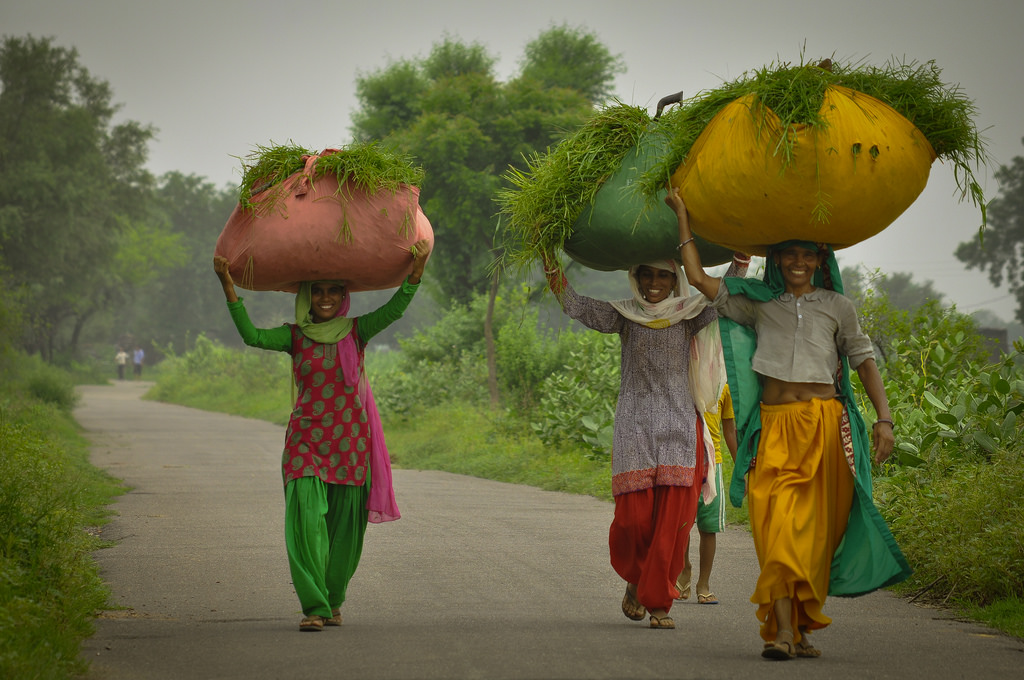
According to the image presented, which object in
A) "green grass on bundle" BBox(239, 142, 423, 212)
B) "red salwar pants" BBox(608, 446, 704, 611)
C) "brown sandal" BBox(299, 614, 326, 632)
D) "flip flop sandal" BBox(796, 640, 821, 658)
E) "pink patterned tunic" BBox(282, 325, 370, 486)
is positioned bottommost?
"brown sandal" BBox(299, 614, 326, 632)

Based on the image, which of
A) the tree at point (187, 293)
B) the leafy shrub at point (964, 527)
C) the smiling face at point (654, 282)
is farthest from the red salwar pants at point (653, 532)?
the tree at point (187, 293)

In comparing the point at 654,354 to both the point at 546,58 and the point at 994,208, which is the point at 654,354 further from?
the point at 994,208

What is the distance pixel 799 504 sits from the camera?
5.43 metres

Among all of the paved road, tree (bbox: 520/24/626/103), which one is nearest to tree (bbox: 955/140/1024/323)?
tree (bbox: 520/24/626/103)

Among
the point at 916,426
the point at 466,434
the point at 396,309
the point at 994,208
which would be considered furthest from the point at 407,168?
the point at 994,208

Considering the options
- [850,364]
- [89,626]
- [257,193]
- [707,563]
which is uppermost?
[257,193]

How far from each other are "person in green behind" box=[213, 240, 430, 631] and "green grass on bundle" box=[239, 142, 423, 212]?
1.26ft

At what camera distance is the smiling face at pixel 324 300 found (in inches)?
251

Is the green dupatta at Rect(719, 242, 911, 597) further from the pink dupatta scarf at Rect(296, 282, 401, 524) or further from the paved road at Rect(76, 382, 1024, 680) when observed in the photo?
the pink dupatta scarf at Rect(296, 282, 401, 524)

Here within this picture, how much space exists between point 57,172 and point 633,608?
3580cm

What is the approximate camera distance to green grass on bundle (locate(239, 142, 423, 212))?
6156 mm

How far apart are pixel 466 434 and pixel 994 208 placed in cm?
3362

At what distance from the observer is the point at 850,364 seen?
18.4 feet

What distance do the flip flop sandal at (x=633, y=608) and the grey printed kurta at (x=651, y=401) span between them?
0.58 metres
